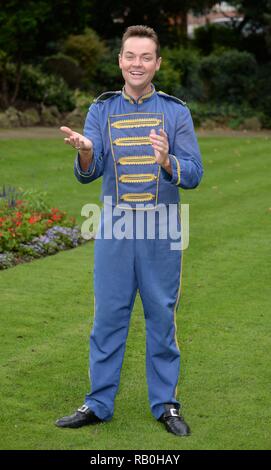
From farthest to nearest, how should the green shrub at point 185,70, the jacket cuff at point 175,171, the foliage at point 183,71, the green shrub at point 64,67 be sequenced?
1. the green shrub at point 185,70
2. the foliage at point 183,71
3. the green shrub at point 64,67
4. the jacket cuff at point 175,171

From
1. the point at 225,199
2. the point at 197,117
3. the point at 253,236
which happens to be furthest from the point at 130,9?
the point at 253,236

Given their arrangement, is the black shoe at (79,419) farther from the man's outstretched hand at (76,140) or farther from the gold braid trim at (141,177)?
the man's outstretched hand at (76,140)

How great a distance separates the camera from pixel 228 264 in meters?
10.8

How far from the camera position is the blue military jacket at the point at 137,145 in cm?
546

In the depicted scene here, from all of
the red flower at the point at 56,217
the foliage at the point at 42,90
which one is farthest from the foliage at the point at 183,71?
the red flower at the point at 56,217

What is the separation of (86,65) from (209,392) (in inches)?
862

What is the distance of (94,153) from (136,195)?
0.34 meters

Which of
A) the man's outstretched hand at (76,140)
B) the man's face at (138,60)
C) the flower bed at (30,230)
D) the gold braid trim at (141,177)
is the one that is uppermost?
the man's face at (138,60)

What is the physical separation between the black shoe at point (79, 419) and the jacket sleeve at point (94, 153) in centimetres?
137

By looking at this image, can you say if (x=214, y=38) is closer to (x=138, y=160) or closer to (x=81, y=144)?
(x=138, y=160)

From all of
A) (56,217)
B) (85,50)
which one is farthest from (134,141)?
(85,50)

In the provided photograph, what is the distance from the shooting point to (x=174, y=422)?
18.5 ft

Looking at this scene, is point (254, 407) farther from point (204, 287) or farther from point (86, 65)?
point (86, 65)

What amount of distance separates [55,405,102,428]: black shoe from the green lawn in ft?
0.17
